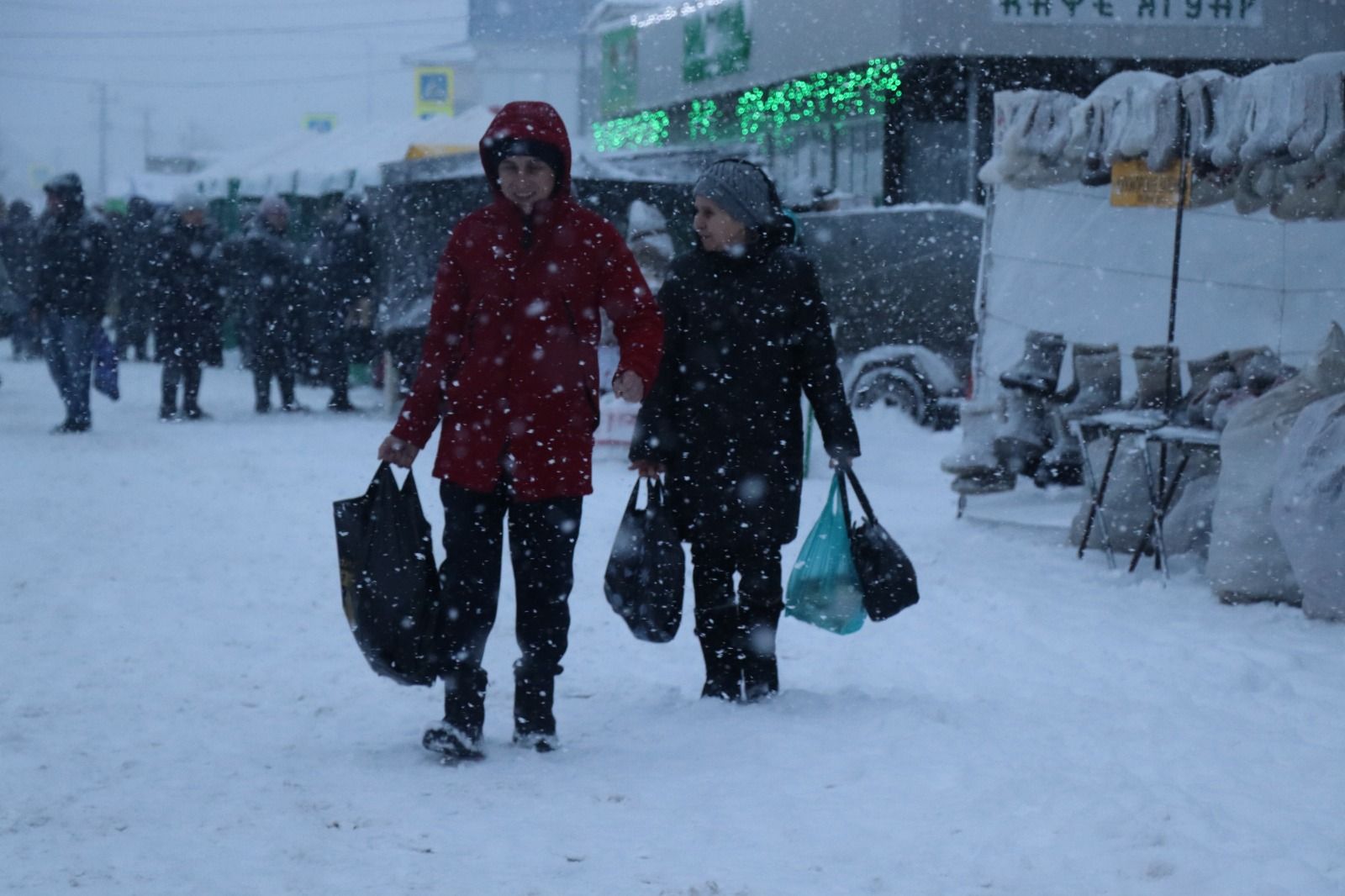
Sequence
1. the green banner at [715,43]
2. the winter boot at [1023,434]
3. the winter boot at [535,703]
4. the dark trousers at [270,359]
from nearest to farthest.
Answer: the winter boot at [535,703] < the winter boot at [1023,434] < the dark trousers at [270,359] < the green banner at [715,43]

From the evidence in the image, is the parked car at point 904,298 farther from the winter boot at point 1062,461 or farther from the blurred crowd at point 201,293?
the winter boot at point 1062,461

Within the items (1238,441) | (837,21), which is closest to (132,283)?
(837,21)

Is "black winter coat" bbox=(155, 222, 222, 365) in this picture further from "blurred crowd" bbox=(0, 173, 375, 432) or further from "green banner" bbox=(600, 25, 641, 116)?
"green banner" bbox=(600, 25, 641, 116)

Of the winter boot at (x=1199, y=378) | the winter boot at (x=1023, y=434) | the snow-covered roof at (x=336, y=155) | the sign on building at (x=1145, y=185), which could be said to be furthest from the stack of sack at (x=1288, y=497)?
the snow-covered roof at (x=336, y=155)

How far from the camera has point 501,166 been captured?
4520mm

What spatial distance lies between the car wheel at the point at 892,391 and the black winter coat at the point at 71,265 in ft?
20.0

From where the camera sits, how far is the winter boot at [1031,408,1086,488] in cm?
946

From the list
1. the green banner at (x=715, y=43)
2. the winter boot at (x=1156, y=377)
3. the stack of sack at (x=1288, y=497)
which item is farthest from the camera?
the green banner at (x=715, y=43)

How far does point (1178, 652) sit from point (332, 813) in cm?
350

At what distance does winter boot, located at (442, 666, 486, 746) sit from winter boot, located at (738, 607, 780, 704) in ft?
3.15

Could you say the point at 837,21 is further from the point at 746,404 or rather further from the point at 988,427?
the point at 746,404

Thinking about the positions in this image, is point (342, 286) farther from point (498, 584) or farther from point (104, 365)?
point (498, 584)

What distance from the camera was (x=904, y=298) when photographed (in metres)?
14.6

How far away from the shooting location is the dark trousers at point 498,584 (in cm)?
456
